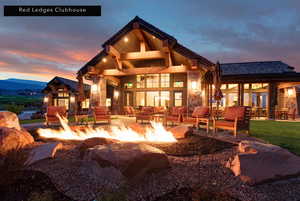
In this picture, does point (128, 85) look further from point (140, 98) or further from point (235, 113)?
point (235, 113)

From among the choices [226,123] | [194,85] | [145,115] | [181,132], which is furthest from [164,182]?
[194,85]

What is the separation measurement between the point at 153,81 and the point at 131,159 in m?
13.6

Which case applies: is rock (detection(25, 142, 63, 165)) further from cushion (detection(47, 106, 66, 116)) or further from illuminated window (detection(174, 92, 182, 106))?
illuminated window (detection(174, 92, 182, 106))

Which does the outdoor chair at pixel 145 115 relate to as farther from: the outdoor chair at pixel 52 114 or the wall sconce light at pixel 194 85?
the outdoor chair at pixel 52 114

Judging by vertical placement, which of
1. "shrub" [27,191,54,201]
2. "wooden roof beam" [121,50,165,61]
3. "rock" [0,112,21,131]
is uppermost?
"wooden roof beam" [121,50,165,61]

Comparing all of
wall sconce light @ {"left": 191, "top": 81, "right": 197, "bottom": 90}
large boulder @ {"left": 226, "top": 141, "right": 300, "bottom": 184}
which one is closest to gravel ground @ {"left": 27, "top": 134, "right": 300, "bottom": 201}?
large boulder @ {"left": 226, "top": 141, "right": 300, "bottom": 184}

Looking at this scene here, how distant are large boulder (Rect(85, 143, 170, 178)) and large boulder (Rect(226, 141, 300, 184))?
124 centimetres

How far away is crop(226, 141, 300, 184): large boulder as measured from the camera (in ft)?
7.95

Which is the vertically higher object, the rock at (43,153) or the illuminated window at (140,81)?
the illuminated window at (140,81)

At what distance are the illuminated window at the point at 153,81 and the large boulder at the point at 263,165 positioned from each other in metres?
13.0

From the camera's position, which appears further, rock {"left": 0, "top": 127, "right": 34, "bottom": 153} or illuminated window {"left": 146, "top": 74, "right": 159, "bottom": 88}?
illuminated window {"left": 146, "top": 74, "right": 159, "bottom": 88}

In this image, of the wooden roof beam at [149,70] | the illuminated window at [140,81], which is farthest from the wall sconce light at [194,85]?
the illuminated window at [140,81]

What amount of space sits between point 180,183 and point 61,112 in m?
8.15

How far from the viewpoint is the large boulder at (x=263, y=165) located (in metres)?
2.42
